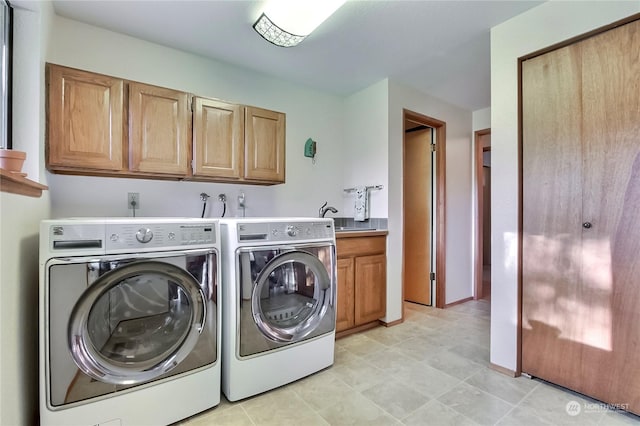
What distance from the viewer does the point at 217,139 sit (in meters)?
2.16

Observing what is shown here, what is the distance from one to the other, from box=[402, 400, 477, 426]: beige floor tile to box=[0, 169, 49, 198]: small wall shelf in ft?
6.38

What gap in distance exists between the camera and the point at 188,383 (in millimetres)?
1487

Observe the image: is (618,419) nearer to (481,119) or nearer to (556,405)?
(556,405)

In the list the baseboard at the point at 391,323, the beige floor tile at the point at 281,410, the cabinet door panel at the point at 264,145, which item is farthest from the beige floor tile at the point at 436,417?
the cabinet door panel at the point at 264,145

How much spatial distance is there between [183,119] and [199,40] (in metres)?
0.65

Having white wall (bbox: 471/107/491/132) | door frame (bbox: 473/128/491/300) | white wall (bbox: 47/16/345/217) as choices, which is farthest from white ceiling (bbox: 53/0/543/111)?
door frame (bbox: 473/128/491/300)

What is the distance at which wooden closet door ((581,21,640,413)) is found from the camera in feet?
4.92

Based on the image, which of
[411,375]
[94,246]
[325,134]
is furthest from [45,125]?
[411,375]

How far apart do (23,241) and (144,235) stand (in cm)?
47

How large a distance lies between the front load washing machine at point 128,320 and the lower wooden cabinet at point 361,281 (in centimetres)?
115

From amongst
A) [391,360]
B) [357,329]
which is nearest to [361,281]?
[357,329]

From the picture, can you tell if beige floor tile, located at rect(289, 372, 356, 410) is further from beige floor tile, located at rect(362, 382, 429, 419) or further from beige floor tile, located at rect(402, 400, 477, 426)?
beige floor tile, located at rect(402, 400, 477, 426)

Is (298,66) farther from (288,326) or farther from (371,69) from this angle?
(288,326)

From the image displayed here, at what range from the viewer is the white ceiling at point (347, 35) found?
1.81 metres
